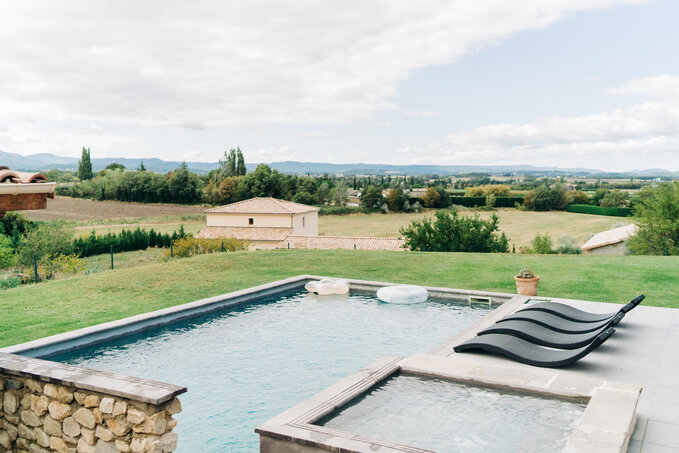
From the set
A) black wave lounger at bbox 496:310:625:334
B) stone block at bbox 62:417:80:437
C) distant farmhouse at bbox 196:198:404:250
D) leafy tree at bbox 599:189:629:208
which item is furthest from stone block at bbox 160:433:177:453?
leafy tree at bbox 599:189:629:208

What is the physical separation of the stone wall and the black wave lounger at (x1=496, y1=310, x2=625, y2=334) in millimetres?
5099

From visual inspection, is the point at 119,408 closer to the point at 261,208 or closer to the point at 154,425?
the point at 154,425

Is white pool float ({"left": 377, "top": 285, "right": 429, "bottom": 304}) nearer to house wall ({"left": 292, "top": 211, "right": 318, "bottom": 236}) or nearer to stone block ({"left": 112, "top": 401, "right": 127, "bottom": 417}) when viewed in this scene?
stone block ({"left": 112, "top": 401, "right": 127, "bottom": 417})

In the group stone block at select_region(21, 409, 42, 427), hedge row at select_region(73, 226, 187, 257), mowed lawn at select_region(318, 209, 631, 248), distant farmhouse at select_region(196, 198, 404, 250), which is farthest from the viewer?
mowed lawn at select_region(318, 209, 631, 248)

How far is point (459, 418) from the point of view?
14.9ft

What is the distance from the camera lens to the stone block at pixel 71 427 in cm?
383

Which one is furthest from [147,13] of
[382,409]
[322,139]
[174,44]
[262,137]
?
[262,137]

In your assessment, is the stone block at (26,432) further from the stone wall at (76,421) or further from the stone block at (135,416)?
the stone block at (135,416)

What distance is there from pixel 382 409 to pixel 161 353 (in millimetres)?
4015

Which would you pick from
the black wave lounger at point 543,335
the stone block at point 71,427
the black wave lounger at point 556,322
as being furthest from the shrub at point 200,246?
the stone block at point 71,427

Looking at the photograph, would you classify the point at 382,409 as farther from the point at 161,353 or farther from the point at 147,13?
the point at 147,13

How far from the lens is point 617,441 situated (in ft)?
11.8

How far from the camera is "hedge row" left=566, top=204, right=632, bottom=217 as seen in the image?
56666 mm

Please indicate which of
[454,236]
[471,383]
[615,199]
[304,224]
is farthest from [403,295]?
[615,199]
